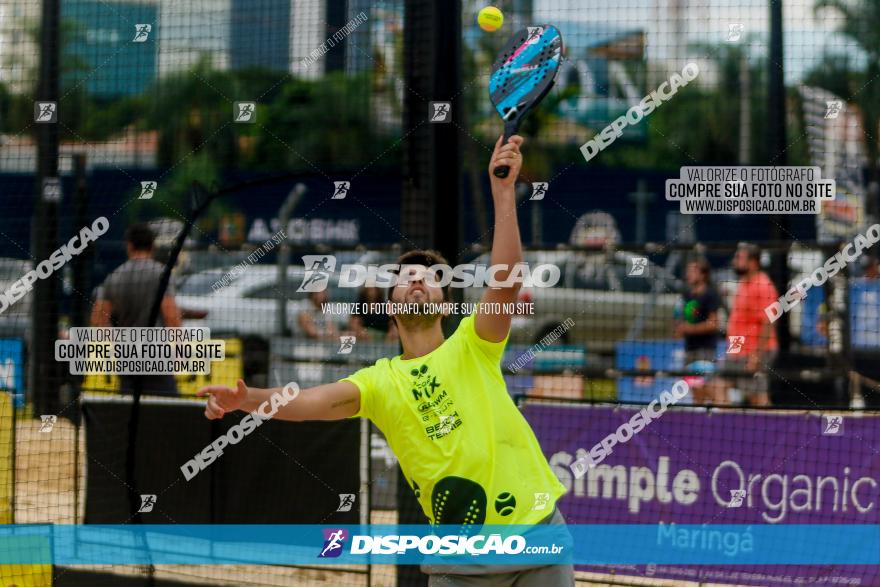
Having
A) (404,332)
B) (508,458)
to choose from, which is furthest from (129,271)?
(508,458)

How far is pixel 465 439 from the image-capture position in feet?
14.3

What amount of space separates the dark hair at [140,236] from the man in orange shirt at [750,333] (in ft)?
14.4

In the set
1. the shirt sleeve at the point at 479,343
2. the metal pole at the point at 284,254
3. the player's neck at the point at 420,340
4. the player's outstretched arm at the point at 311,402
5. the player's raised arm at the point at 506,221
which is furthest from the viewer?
the metal pole at the point at 284,254

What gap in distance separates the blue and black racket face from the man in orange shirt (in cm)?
438

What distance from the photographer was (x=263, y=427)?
697cm

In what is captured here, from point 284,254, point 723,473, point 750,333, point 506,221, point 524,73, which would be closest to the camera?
point 506,221

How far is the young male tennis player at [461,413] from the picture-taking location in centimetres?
420

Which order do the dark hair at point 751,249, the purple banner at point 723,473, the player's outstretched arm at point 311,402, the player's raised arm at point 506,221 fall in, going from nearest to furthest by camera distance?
the player's raised arm at point 506,221, the player's outstretched arm at point 311,402, the purple banner at point 723,473, the dark hair at point 751,249

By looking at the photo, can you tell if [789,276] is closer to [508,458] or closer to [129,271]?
[129,271]

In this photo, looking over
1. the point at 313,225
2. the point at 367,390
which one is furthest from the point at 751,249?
the point at 367,390

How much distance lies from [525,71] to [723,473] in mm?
→ 3312

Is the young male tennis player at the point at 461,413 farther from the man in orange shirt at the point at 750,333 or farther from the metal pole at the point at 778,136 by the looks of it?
the man in orange shirt at the point at 750,333

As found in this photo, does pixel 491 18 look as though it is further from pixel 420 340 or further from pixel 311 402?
pixel 311 402

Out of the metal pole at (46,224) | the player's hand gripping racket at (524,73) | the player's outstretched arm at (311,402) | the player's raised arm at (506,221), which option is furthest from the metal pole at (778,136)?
the metal pole at (46,224)
